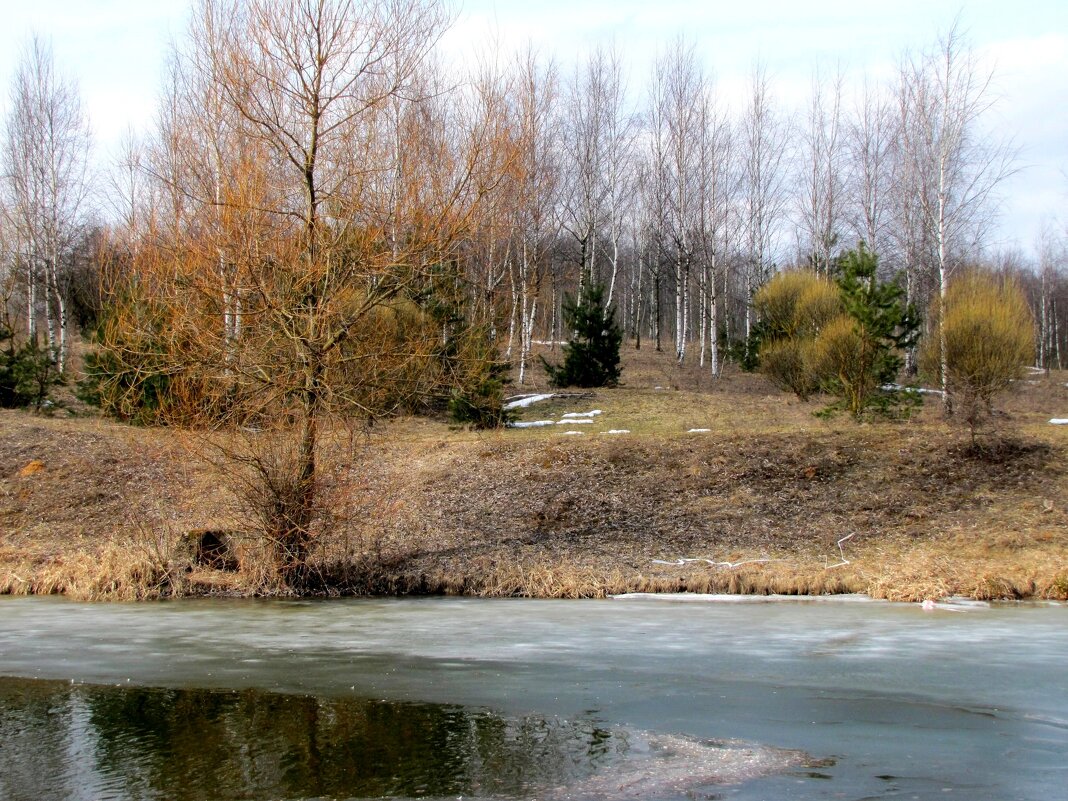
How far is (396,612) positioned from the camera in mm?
12203

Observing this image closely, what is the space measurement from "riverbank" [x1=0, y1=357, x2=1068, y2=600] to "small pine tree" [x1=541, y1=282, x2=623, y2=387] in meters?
7.75

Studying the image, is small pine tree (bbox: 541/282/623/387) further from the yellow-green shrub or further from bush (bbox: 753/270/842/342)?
the yellow-green shrub

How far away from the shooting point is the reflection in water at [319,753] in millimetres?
5656

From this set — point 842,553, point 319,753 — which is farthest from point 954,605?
point 319,753

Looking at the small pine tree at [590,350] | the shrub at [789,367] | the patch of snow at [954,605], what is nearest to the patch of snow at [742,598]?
the patch of snow at [954,605]

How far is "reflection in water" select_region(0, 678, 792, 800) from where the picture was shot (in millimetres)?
5656

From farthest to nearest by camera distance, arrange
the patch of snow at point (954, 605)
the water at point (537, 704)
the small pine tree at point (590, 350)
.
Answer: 1. the small pine tree at point (590, 350)
2. the patch of snow at point (954, 605)
3. the water at point (537, 704)

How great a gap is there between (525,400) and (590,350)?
161 inches

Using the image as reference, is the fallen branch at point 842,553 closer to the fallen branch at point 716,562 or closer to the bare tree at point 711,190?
the fallen branch at point 716,562

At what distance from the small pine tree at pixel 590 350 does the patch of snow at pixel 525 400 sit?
2107 mm

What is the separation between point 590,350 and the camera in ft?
102

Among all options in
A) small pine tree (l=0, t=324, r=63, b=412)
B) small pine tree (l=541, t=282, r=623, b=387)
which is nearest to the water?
small pine tree (l=0, t=324, r=63, b=412)

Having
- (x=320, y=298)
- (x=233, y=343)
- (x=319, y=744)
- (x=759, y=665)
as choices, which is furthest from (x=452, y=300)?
(x=319, y=744)

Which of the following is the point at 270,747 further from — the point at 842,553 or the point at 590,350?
the point at 590,350
